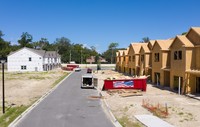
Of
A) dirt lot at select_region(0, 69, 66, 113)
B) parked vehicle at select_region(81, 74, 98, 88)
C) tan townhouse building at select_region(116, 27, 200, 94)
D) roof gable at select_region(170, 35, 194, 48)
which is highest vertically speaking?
roof gable at select_region(170, 35, 194, 48)

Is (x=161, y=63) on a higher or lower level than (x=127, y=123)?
higher

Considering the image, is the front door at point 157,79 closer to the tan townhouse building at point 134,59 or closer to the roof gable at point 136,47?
the tan townhouse building at point 134,59

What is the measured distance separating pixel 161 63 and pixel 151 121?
74.5ft

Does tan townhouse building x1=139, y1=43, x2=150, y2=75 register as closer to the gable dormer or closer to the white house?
the gable dormer

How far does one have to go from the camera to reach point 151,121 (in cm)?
1767

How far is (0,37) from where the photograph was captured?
12569cm

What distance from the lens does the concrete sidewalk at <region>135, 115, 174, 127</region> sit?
1668cm

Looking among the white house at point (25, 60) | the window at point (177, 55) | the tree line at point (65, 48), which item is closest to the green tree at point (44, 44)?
the tree line at point (65, 48)

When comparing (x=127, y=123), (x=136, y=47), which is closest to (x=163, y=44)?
(x=136, y=47)

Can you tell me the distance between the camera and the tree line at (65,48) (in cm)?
13340

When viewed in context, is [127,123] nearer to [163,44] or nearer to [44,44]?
[163,44]

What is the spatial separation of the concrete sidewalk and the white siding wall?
6826cm

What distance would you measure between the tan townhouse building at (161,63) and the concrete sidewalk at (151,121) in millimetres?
18189

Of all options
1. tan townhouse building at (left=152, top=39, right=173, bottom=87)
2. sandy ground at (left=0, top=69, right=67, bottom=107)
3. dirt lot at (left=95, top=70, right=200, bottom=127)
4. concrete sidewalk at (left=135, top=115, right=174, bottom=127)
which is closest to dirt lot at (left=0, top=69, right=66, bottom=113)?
sandy ground at (left=0, top=69, right=67, bottom=107)
